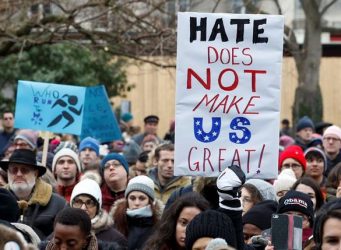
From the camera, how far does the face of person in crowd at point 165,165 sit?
12.7 metres

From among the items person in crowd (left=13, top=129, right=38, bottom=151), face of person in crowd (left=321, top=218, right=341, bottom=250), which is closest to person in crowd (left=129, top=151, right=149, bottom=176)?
person in crowd (left=13, top=129, right=38, bottom=151)

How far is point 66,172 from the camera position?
42.3ft

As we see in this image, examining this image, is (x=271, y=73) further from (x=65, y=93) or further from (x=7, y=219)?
(x=65, y=93)

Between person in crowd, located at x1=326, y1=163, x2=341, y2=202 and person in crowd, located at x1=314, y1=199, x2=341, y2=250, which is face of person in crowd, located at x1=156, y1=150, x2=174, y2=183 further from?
person in crowd, located at x1=314, y1=199, x2=341, y2=250

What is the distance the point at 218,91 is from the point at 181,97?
0.26m

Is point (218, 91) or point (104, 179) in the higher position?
point (218, 91)

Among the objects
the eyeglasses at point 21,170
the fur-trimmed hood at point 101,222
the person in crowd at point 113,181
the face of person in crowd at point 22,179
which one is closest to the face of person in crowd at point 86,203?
the fur-trimmed hood at point 101,222

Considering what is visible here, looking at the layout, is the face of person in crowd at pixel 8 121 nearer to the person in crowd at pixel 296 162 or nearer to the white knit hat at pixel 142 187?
the person in crowd at pixel 296 162

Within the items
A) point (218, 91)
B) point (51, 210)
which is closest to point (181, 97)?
point (218, 91)

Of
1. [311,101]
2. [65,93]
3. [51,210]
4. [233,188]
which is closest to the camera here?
[233,188]

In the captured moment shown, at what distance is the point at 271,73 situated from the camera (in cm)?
967

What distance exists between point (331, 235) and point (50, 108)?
784 cm

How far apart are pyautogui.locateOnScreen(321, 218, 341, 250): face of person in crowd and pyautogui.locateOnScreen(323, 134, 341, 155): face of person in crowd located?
30.2 feet

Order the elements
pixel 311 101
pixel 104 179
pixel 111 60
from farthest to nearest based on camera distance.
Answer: pixel 111 60 < pixel 311 101 < pixel 104 179
